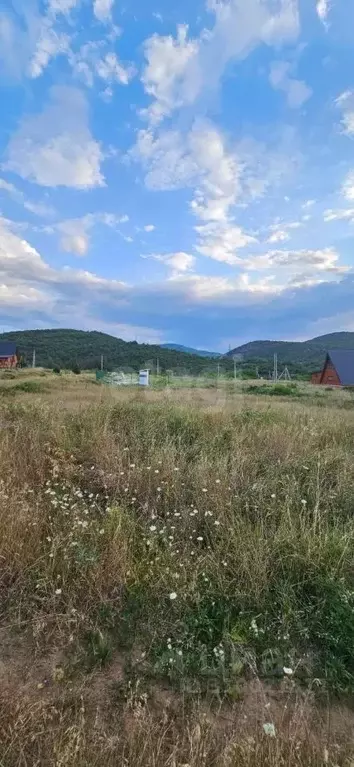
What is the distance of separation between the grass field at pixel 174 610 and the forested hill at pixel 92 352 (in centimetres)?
3856

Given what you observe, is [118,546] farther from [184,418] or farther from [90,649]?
[184,418]

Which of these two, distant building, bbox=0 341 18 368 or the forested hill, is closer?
the forested hill

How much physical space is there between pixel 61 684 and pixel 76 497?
170 cm

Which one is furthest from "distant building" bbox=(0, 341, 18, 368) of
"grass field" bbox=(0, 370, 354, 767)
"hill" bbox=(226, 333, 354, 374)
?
"grass field" bbox=(0, 370, 354, 767)

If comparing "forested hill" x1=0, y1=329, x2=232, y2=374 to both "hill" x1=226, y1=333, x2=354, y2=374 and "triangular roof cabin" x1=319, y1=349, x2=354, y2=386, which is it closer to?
"triangular roof cabin" x1=319, y1=349, x2=354, y2=386

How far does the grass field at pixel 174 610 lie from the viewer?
1.63m

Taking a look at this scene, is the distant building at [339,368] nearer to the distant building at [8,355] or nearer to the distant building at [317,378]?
the distant building at [317,378]

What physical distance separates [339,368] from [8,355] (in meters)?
41.1

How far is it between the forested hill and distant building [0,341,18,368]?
11.2ft

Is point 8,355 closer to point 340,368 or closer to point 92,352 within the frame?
point 92,352

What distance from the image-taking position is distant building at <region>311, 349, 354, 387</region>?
39.1 meters

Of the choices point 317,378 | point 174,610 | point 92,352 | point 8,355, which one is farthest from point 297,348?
point 174,610

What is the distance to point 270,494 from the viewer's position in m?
3.52

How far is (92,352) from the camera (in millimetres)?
63156
